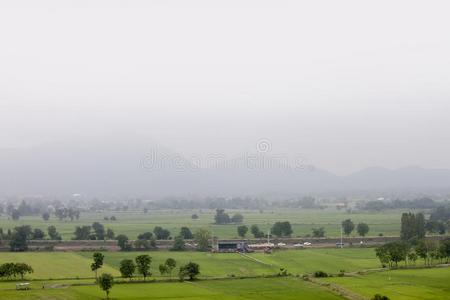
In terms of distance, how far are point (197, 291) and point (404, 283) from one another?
14.1m

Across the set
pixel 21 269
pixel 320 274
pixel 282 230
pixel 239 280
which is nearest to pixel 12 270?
pixel 21 269

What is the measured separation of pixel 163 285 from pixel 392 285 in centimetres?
1529

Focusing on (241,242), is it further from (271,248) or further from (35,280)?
(35,280)

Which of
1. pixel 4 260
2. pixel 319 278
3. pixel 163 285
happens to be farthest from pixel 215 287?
pixel 4 260

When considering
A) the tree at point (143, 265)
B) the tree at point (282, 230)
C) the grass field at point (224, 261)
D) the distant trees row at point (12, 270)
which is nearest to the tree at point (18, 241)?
the grass field at point (224, 261)

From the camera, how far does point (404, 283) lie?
4488 cm

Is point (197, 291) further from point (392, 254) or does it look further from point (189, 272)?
point (392, 254)

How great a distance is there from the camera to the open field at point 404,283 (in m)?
40.5

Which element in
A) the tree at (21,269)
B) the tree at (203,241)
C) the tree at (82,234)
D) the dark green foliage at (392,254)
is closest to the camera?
the tree at (21,269)

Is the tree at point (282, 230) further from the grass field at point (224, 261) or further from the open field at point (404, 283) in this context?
the open field at point (404, 283)

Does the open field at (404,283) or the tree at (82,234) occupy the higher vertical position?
the tree at (82,234)

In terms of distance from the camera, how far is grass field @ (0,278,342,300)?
39.8 m

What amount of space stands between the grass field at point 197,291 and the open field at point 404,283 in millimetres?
2725

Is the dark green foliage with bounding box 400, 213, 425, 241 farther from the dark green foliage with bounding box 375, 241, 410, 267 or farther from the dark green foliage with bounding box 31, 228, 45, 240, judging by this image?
the dark green foliage with bounding box 31, 228, 45, 240
